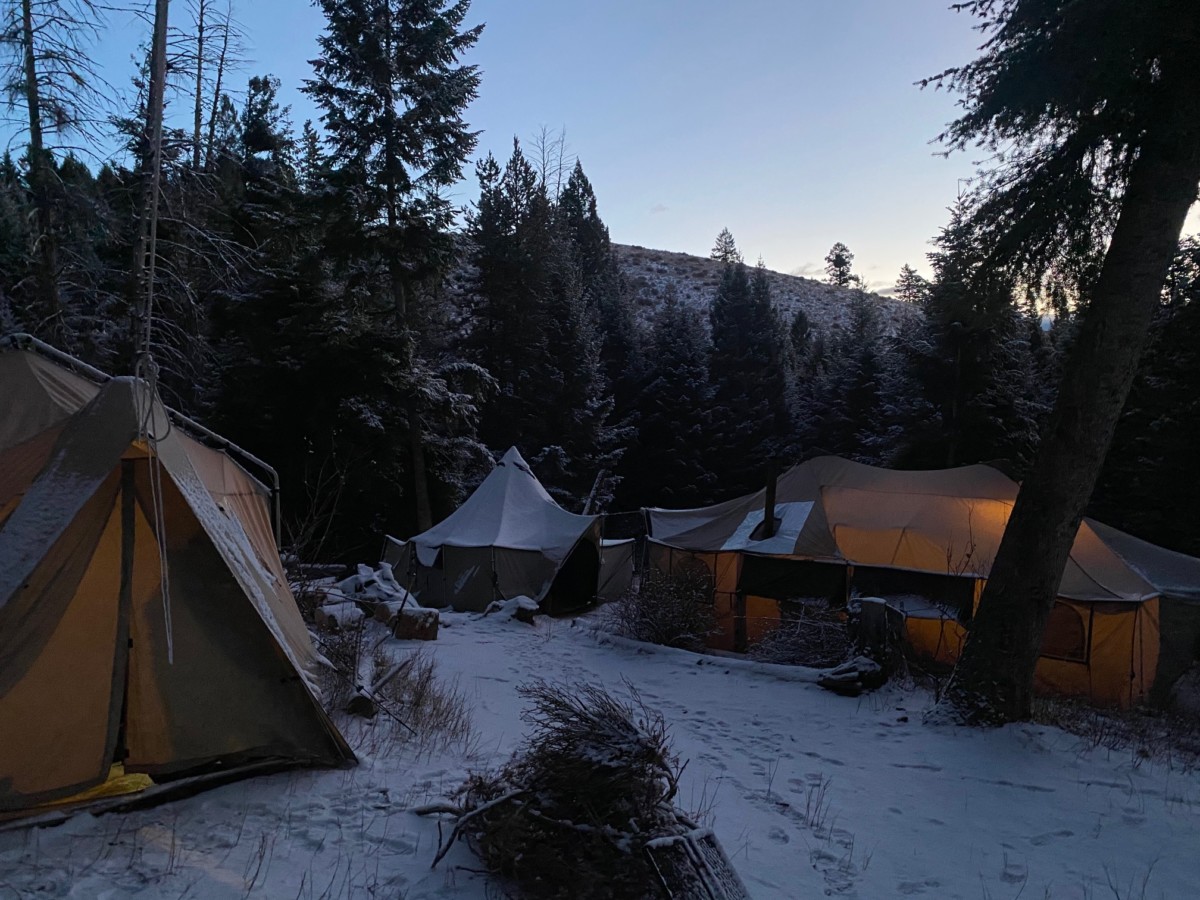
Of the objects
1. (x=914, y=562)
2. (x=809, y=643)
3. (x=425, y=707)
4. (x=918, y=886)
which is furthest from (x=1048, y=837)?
(x=914, y=562)

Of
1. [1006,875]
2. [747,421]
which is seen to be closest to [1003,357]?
[747,421]

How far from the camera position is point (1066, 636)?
1141 centimetres

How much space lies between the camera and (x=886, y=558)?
42.8 ft

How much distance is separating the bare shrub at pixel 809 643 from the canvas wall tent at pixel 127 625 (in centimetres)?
664

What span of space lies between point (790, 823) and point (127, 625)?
423 centimetres

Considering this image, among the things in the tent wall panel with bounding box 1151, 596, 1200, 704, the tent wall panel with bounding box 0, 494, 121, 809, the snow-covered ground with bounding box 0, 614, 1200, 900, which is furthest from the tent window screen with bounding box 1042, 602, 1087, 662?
the tent wall panel with bounding box 0, 494, 121, 809

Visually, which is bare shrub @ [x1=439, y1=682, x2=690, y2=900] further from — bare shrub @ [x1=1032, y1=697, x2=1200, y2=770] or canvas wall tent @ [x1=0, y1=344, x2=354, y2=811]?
bare shrub @ [x1=1032, y1=697, x2=1200, y2=770]

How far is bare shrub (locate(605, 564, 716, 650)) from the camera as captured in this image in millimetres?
11148

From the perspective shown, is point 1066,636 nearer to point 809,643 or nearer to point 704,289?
point 809,643

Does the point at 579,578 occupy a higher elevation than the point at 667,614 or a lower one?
lower

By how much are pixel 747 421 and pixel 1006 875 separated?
27981 mm

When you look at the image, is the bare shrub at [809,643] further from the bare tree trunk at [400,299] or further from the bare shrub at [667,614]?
the bare tree trunk at [400,299]

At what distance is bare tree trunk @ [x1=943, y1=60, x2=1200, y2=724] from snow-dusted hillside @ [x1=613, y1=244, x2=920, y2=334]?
161 ft

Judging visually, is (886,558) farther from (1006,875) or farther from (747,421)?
(747,421)
